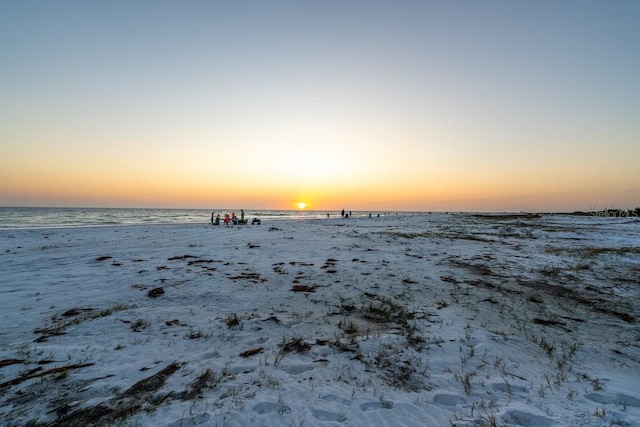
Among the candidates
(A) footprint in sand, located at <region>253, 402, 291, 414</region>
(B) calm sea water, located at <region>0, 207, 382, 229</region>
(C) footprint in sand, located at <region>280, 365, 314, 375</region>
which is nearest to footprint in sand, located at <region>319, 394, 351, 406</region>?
(A) footprint in sand, located at <region>253, 402, 291, 414</region>

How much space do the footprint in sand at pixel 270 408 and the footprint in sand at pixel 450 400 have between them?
6.37 ft

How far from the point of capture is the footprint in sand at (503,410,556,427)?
330cm

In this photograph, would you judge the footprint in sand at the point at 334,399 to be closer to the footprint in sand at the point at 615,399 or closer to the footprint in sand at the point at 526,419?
the footprint in sand at the point at 526,419

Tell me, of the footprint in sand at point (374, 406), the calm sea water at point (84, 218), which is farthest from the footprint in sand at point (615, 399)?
the calm sea water at point (84, 218)

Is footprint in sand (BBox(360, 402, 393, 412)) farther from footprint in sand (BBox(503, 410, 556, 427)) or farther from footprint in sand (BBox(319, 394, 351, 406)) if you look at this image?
footprint in sand (BBox(503, 410, 556, 427))

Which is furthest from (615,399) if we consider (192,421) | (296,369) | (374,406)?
(192,421)

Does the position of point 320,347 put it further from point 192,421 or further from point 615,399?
point 615,399

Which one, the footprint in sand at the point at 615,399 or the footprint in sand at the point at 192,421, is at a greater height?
the footprint in sand at the point at 615,399

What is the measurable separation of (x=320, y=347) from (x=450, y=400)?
2197 millimetres

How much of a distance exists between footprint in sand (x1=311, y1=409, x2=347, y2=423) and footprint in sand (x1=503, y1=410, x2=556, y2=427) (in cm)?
186

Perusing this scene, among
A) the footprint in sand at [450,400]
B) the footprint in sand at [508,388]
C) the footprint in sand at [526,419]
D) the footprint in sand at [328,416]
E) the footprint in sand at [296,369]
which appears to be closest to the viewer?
the footprint in sand at [526,419]

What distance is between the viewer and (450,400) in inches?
152

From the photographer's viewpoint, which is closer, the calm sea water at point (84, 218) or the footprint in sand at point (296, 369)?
the footprint in sand at point (296, 369)

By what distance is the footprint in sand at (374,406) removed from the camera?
146 inches
